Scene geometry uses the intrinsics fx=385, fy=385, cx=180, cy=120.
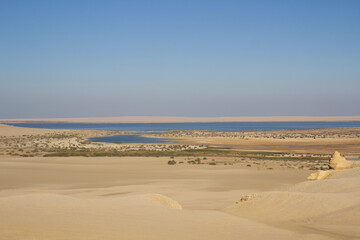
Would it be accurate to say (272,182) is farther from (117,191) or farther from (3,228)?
(3,228)

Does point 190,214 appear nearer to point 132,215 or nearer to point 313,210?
point 132,215

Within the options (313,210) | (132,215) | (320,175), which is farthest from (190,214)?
(320,175)

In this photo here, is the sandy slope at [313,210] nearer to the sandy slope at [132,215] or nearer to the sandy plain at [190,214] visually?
the sandy plain at [190,214]

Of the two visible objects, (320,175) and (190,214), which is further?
(320,175)

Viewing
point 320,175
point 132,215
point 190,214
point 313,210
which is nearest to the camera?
point 132,215

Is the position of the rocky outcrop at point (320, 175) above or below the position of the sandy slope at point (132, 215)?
above

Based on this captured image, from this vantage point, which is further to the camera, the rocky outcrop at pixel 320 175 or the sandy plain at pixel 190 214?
the rocky outcrop at pixel 320 175

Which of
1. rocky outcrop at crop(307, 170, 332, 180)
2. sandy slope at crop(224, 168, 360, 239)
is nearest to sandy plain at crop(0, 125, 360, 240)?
sandy slope at crop(224, 168, 360, 239)

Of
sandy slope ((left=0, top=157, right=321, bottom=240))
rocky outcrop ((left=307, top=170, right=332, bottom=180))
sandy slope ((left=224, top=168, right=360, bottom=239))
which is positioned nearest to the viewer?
sandy slope ((left=0, top=157, right=321, bottom=240))

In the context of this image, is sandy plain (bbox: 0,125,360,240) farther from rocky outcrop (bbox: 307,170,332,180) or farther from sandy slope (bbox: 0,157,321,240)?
rocky outcrop (bbox: 307,170,332,180)

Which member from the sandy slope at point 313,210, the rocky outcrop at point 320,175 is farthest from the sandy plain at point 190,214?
the rocky outcrop at point 320,175

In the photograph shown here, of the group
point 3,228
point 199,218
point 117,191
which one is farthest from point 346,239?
point 117,191
